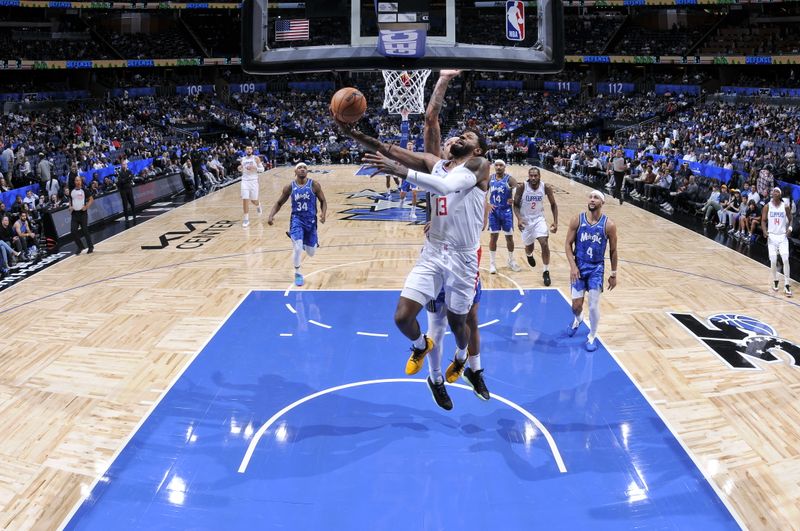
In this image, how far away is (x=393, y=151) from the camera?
14.3ft

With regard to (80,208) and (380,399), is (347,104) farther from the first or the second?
(80,208)

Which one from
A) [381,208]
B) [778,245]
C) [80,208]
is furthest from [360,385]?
[381,208]

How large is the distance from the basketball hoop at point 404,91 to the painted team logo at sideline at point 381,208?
261cm

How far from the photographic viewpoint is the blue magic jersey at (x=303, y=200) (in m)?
9.61

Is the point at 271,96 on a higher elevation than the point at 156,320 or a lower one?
higher

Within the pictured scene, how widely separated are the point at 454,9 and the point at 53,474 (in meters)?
6.10

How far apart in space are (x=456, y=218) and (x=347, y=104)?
116 cm

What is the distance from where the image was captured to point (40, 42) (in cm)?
3775

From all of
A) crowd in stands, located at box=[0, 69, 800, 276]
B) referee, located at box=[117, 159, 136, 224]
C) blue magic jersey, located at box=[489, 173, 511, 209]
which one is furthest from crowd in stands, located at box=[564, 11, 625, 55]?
blue magic jersey, located at box=[489, 173, 511, 209]

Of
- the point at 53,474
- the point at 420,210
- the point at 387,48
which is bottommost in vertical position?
the point at 53,474

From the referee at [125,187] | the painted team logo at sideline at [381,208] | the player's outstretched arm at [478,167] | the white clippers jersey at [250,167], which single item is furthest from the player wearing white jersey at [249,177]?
the player's outstretched arm at [478,167]

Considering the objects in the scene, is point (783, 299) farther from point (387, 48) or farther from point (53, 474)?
point (53, 474)

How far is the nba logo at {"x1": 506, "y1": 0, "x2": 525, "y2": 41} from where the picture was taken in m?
7.37

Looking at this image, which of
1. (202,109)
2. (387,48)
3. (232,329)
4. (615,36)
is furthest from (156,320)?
(615,36)
